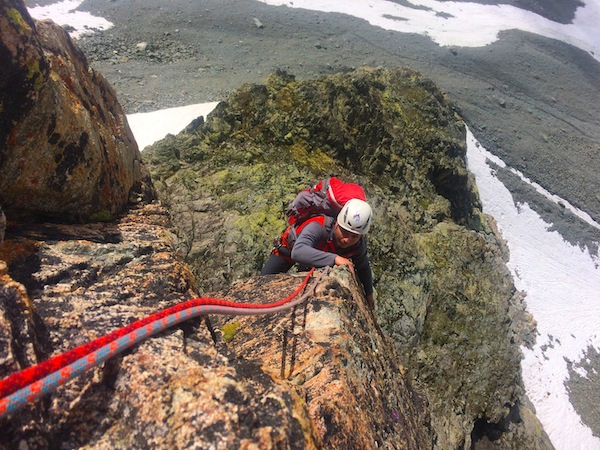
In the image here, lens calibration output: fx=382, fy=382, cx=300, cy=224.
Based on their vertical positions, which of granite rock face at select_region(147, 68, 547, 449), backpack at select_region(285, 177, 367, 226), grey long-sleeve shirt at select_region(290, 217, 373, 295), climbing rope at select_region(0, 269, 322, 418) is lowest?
granite rock face at select_region(147, 68, 547, 449)

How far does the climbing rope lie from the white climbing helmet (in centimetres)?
240

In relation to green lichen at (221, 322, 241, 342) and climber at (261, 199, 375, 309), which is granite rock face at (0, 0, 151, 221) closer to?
green lichen at (221, 322, 241, 342)

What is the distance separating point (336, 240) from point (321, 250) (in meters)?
0.32

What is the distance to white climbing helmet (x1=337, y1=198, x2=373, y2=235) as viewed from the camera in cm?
520

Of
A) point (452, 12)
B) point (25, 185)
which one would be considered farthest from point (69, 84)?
point (452, 12)

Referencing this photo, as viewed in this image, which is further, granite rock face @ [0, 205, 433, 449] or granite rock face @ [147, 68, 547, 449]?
granite rock face @ [147, 68, 547, 449]

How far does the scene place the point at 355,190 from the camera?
5.91m

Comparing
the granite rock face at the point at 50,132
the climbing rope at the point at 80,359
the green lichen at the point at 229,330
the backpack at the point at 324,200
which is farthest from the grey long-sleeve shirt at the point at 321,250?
the granite rock face at the point at 50,132

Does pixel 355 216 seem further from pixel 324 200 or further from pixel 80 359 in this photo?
pixel 80 359

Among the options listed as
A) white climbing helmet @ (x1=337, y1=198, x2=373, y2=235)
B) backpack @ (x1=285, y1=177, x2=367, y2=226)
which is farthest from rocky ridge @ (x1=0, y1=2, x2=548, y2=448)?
backpack @ (x1=285, y1=177, x2=367, y2=226)

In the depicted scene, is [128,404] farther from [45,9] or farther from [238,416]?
[45,9]

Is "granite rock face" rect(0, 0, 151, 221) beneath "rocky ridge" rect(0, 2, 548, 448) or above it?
above

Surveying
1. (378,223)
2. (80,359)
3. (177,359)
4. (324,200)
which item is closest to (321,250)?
(324,200)

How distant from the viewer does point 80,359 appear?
2273 mm
